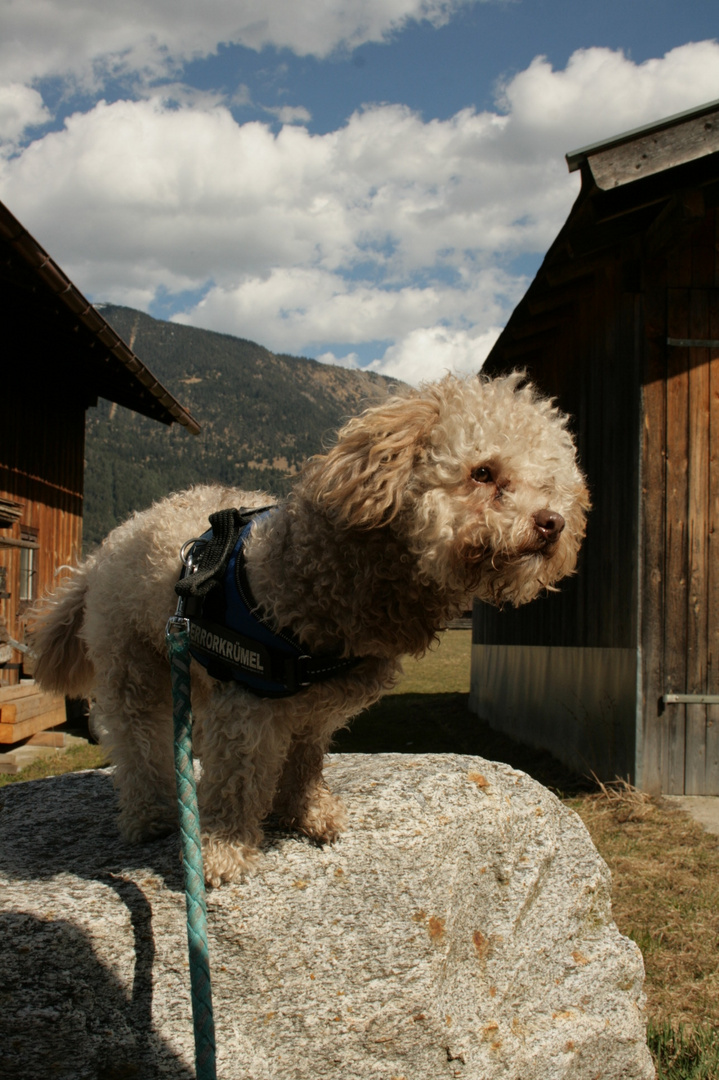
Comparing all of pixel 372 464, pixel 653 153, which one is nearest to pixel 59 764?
pixel 372 464

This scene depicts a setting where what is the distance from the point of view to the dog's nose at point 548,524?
7.48ft

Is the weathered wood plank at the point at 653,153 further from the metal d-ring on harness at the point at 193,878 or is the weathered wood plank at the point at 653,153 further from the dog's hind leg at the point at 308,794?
the metal d-ring on harness at the point at 193,878

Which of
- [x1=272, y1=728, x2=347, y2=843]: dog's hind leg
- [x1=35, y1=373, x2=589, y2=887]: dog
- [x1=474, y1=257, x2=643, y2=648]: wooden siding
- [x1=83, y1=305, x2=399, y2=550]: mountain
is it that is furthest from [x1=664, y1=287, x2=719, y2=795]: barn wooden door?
[x1=83, y1=305, x2=399, y2=550]: mountain

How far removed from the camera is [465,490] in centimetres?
238

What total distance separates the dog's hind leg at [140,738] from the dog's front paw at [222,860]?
1.66ft

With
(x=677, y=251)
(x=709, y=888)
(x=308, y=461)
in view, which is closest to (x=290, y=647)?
(x=308, y=461)

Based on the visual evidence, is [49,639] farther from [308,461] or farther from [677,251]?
[677,251]

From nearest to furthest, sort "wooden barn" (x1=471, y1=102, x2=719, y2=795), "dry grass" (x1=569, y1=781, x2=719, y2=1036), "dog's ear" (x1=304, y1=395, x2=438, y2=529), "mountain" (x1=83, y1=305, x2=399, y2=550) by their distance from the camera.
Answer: "dog's ear" (x1=304, y1=395, x2=438, y2=529) < "dry grass" (x1=569, y1=781, x2=719, y2=1036) < "wooden barn" (x1=471, y1=102, x2=719, y2=795) < "mountain" (x1=83, y1=305, x2=399, y2=550)

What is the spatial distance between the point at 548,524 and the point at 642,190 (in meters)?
5.11

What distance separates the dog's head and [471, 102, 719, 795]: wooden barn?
4037 millimetres

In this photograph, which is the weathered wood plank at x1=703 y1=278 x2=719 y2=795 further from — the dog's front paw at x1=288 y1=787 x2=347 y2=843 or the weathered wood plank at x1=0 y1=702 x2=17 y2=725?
the weathered wood plank at x1=0 y1=702 x2=17 y2=725

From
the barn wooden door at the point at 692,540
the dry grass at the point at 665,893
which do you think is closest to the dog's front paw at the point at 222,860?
the dry grass at the point at 665,893

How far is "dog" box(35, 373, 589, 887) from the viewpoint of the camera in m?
2.35

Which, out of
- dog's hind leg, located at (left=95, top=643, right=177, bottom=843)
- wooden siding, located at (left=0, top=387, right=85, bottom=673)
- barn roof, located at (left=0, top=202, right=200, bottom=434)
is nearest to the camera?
dog's hind leg, located at (left=95, top=643, right=177, bottom=843)
